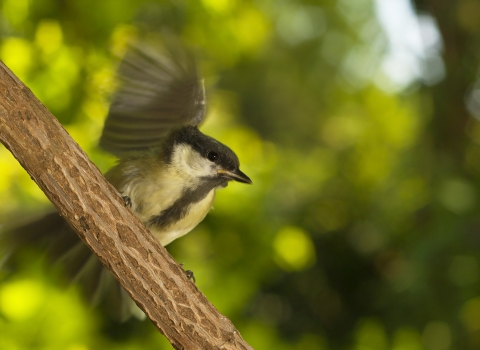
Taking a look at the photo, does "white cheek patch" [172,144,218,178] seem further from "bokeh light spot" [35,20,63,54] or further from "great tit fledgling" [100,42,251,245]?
"bokeh light spot" [35,20,63,54]

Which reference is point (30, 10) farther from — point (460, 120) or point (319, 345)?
point (460, 120)

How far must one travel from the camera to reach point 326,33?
2324 mm

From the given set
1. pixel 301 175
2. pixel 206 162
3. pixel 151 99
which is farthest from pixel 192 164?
pixel 301 175

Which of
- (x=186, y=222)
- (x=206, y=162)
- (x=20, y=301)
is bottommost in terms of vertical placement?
(x=20, y=301)

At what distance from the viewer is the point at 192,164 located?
108 cm

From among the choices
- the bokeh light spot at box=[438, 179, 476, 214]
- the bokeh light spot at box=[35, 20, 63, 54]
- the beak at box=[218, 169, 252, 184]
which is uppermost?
the bokeh light spot at box=[438, 179, 476, 214]

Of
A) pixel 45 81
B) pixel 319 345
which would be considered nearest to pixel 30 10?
→ pixel 45 81

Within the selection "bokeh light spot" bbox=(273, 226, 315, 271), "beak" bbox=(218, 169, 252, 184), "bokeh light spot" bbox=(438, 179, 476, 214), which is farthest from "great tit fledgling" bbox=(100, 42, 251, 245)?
"bokeh light spot" bbox=(438, 179, 476, 214)

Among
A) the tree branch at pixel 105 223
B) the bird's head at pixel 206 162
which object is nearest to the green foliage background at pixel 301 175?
the bird's head at pixel 206 162

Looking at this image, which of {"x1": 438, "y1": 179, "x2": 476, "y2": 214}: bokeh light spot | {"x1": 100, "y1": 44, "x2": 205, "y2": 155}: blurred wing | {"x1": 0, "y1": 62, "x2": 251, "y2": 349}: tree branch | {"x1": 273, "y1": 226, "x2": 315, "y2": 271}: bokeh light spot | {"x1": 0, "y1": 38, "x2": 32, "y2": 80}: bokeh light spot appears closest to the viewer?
{"x1": 0, "y1": 62, "x2": 251, "y2": 349}: tree branch

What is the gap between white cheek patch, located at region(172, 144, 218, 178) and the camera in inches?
42.5

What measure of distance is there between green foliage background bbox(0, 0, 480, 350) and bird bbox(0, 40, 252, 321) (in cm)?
5

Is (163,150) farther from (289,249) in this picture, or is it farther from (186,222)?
(289,249)

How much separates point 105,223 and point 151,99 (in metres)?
0.36
